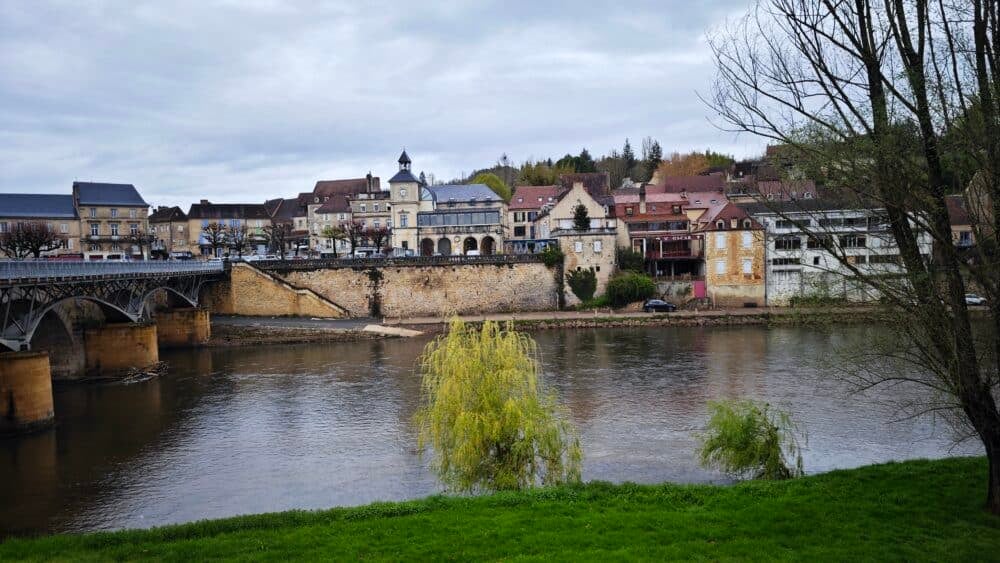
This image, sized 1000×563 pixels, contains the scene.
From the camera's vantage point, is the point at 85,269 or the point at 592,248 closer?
the point at 85,269

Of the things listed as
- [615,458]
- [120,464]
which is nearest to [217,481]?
[120,464]

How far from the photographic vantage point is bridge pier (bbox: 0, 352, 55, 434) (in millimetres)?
21203

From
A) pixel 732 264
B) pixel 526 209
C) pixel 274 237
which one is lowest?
pixel 732 264

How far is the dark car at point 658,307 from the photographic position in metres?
44.3

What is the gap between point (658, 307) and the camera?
44438mm

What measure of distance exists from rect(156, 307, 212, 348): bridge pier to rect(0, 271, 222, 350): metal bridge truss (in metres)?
1.19

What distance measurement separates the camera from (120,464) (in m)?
17.9

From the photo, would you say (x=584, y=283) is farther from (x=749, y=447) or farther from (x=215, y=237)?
(x=749, y=447)

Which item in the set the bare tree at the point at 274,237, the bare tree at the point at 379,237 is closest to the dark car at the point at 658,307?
the bare tree at the point at 379,237

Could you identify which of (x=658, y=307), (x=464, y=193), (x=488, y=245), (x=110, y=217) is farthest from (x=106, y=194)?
(x=658, y=307)

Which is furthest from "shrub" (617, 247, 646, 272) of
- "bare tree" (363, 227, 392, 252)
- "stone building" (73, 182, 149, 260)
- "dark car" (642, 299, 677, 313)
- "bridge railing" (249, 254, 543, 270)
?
"stone building" (73, 182, 149, 260)

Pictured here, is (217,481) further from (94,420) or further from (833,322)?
(833,322)

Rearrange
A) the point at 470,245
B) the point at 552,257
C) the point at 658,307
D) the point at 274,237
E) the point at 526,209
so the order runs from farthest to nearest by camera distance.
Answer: the point at 274,237, the point at 526,209, the point at 470,245, the point at 552,257, the point at 658,307

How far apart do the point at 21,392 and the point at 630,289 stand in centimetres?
3455
